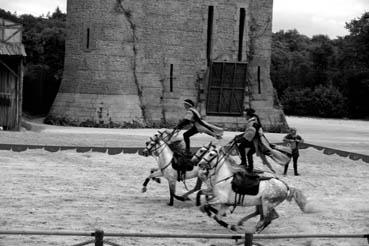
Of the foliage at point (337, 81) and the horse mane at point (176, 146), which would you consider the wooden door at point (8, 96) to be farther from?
the foliage at point (337, 81)

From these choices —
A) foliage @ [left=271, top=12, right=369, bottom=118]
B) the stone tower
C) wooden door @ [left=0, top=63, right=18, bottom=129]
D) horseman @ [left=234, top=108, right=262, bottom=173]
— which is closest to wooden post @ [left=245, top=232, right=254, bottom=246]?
horseman @ [left=234, top=108, right=262, bottom=173]

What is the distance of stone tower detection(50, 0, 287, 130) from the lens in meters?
37.9

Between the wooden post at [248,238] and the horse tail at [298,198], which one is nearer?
the wooden post at [248,238]

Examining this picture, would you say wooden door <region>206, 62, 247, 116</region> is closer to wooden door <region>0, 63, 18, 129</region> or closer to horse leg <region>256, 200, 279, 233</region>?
wooden door <region>0, 63, 18, 129</region>

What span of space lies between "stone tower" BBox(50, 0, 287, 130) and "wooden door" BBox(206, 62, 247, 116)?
56 mm

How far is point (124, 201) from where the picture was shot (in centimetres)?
1578

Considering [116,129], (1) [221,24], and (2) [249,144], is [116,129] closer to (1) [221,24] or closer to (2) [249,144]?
(1) [221,24]

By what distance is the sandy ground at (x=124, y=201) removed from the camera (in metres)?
12.6

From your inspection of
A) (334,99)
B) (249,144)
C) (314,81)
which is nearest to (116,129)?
(249,144)

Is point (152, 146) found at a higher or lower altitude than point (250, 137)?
lower

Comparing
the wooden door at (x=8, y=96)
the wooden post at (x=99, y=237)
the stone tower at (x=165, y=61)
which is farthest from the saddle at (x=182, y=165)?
the stone tower at (x=165, y=61)

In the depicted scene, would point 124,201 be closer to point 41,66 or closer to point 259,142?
point 259,142

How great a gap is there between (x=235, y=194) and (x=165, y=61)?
27.5 metres

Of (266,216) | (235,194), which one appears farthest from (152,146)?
(266,216)
